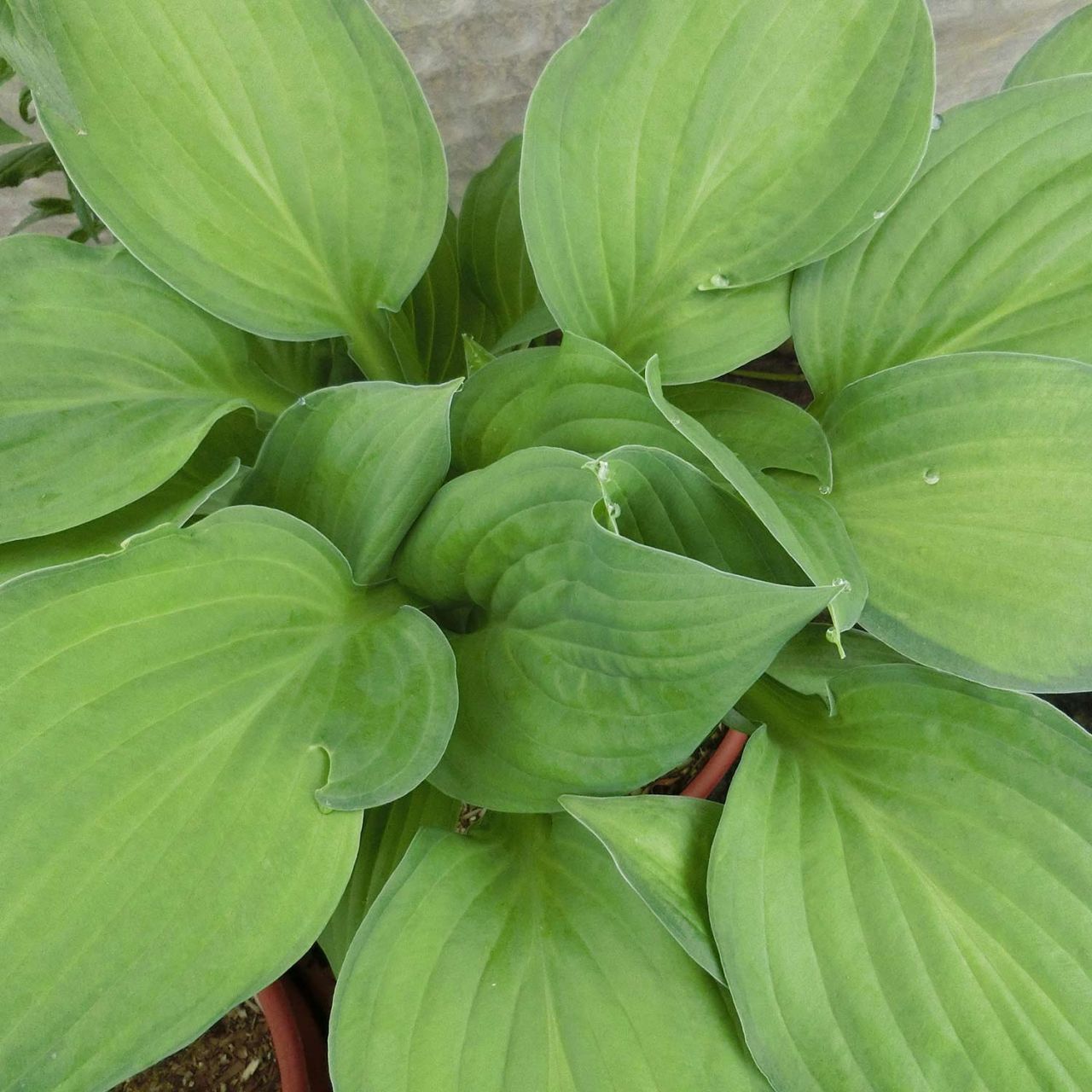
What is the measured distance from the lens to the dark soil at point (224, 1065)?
69 centimetres

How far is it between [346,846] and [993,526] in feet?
1.32

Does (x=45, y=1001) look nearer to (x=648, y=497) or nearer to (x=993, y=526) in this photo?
(x=648, y=497)

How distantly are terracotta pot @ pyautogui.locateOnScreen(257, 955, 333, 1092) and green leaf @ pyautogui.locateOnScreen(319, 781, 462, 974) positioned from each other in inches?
2.2

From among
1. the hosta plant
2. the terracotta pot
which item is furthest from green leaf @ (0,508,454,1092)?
the terracotta pot

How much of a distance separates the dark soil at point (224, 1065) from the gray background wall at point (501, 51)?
2.76 ft

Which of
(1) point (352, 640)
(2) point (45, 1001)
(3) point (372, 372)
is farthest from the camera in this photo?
(3) point (372, 372)

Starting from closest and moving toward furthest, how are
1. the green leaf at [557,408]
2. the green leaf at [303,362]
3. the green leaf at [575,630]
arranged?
the green leaf at [575,630]
the green leaf at [557,408]
the green leaf at [303,362]

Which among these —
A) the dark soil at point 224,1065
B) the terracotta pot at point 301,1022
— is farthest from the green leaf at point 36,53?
the dark soil at point 224,1065

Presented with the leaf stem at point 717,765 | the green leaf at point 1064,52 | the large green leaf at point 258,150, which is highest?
the large green leaf at point 258,150

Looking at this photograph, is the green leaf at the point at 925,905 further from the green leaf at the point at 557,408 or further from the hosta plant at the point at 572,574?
the green leaf at the point at 557,408

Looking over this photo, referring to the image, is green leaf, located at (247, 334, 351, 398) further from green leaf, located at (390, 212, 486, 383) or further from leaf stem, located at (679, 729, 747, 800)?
leaf stem, located at (679, 729, 747, 800)

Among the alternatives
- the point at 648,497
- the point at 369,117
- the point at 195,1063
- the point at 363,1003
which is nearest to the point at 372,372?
the point at 369,117

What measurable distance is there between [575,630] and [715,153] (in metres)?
0.33

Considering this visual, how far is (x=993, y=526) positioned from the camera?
1.63 ft
